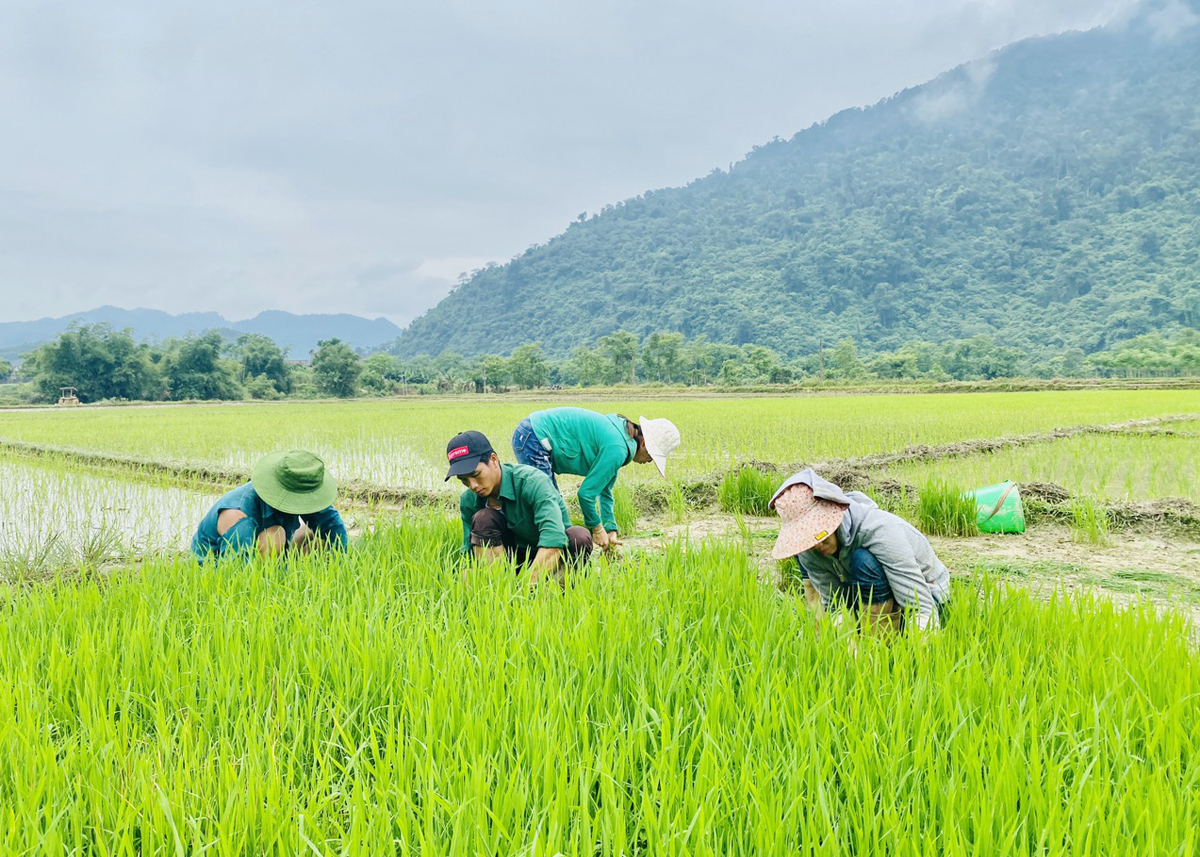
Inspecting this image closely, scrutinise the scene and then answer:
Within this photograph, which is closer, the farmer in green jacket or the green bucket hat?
the green bucket hat

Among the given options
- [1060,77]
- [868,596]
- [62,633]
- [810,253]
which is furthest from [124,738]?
[1060,77]

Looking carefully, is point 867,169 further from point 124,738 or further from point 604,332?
point 124,738

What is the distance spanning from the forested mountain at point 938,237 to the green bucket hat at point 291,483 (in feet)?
249

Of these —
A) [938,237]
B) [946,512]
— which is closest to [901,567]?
[946,512]

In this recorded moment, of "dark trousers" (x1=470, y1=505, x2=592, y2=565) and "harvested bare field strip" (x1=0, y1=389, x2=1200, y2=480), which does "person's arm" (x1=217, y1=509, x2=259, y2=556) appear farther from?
"harvested bare field strip" (x1=0, y1=389, x2=1200, y2=480)

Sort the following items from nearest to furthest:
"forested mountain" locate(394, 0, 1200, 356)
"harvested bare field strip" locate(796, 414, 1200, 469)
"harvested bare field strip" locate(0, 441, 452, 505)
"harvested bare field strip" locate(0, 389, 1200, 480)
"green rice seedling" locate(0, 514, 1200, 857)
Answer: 1. "green rice seedling" locate(0, 514, 1200, 857)
2. "harvested bare field strip" locate(0, 441, 452, 505)
3. "harvested bare field strip" locate(796, 414, 1200, 469)
4. "harvested bare field strip" locate(0, 389, 1200, 480)
5. "forested mountain" locate(394, 0, 1200, 356)

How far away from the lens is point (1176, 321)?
206ft

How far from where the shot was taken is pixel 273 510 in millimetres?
3775

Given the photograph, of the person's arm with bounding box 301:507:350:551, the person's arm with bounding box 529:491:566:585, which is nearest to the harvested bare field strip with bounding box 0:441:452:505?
the person's arm with bounding box 301:507:350:551

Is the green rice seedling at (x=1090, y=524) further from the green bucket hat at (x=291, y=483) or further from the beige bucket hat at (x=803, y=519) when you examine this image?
the green bucket hat at (x=291, y=483)

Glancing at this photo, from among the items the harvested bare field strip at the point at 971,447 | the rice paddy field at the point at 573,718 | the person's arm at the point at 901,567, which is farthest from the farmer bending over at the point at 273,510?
the harvested bare field strip at the point at 971,447

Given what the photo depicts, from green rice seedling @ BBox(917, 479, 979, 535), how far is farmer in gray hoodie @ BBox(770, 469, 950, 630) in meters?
2.65

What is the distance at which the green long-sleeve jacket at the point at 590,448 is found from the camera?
402 centimetres

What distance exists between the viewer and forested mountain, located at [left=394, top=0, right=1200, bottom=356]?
7988cm
